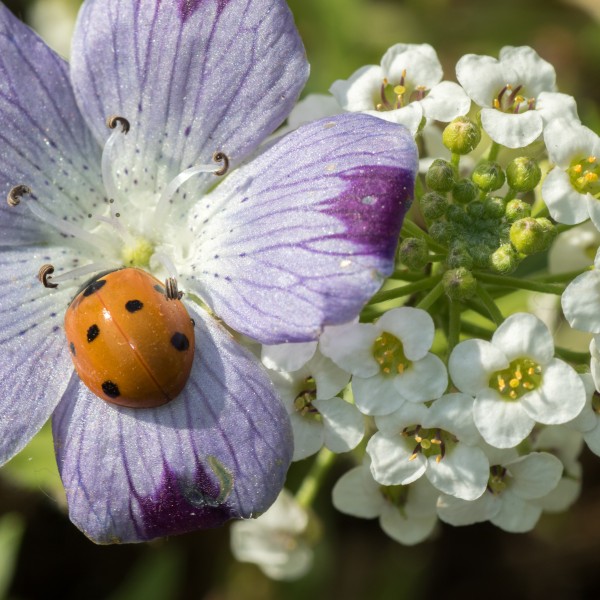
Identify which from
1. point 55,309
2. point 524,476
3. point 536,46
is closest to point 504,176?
point 524,476

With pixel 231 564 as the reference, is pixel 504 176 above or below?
above

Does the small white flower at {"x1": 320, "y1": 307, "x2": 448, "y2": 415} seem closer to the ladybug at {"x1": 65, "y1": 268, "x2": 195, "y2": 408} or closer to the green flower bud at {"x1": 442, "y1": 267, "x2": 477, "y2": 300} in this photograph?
the green flower bud at {"x1": 442, "y1": 267, "x2": 477, "y2": 300}

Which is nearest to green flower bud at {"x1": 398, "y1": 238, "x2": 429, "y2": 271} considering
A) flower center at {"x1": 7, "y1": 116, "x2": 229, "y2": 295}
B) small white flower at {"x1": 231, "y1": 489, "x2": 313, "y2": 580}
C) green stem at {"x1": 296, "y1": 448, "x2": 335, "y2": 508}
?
flower center at {"x1": 7, "y1": 116, "x2": 229, "y2": 295}

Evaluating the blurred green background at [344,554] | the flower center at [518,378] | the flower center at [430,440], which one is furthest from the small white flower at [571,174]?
the blurred green background at [344,554]

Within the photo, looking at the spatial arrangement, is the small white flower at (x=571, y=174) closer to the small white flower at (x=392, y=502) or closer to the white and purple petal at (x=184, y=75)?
the white and purple petal at (x=184, y=75)

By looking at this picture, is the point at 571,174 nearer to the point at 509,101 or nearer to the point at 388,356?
the point at 509,101

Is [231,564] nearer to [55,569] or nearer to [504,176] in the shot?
[55,569]
